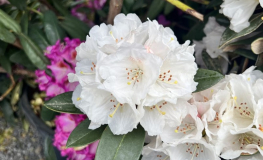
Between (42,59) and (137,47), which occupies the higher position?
(137,47)

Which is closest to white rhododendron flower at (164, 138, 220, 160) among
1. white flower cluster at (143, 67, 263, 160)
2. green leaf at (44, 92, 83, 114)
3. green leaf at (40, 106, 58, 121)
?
white flower cluster at (143, 67, 263, 160)

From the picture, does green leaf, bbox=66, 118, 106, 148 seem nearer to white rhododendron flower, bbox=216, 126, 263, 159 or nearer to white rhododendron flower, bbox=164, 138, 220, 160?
white rhododendron flower, bbox=164, 138, 220, 160

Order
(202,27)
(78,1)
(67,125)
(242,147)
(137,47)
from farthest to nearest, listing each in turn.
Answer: (78,1) → (202,27) → (67,125) → (242,147) → (137,47)

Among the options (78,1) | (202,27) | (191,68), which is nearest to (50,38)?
(78,1)

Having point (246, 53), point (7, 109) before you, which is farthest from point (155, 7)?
point (7, 109)

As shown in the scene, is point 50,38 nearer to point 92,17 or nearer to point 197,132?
point 92,17

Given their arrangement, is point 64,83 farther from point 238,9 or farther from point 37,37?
point 238,9
